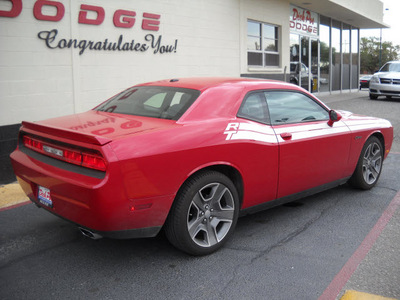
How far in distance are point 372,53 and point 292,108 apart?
78.7 metres

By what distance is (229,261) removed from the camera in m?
3.50

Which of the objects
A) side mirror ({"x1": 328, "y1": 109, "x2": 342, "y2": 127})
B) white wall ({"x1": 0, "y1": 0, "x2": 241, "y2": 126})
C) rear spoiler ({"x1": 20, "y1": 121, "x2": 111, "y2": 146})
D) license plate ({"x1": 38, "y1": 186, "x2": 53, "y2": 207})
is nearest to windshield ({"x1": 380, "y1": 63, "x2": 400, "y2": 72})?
white wall ({"x1": 0, "y1": 0, "x2": 241, "y2": 126})

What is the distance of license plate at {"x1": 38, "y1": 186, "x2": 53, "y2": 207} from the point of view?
3.37 metres

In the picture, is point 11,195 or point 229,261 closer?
point 229,261

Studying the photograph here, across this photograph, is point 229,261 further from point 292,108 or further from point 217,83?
point 292,108

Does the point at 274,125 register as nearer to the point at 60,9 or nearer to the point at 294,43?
the point at 60,9

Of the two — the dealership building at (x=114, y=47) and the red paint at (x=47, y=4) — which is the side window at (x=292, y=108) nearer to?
the dealership building at (x=114, y=47)

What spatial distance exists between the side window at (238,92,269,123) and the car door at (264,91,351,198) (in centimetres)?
8

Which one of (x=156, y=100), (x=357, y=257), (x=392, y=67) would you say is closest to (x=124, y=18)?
(x=156, y=100)

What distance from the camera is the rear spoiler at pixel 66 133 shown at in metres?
3.01

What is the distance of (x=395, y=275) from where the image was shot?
3.23m

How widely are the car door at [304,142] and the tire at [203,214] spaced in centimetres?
73


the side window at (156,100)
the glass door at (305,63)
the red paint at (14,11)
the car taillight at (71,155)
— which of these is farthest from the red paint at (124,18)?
the glass door at (305,63)

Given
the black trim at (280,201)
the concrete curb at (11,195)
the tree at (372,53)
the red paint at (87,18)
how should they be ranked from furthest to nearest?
the tree at (372,53)
the red paint at (87,18)
the concrete curb at (11,195)
the black trim at (280,201)
